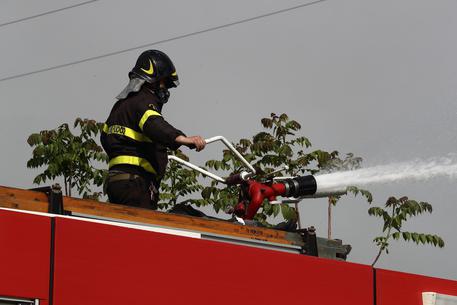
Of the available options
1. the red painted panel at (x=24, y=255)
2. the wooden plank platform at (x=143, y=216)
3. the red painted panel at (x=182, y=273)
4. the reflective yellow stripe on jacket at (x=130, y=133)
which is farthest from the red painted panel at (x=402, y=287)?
the red painted panel at (x=24, y=255)

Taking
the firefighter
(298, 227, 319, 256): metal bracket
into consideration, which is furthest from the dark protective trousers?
(298, 227, 319, 256): metal bracket

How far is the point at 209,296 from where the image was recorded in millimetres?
5852

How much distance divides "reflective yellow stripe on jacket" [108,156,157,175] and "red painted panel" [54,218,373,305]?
3.84 feet

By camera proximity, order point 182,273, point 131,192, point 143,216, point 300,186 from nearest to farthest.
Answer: point 182,273, point 143,216, point 131,192, point 300,186

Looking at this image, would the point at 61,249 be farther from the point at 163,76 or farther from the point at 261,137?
the point at 261,137

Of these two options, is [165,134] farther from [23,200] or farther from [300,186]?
[23,200]

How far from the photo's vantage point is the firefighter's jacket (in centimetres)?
700

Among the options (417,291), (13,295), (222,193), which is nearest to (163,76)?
(417,291)

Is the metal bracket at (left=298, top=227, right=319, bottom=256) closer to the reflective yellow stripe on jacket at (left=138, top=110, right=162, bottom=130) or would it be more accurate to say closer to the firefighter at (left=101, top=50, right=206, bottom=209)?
the firefighter at (left=101, top=50, right=206, bottom=209)

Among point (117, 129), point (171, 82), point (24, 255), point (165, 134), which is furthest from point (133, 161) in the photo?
point (24, 255)

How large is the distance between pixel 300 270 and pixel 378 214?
6253 millimetres

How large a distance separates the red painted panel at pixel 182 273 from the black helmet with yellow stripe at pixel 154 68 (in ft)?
5.21

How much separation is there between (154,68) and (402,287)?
6.78 ft

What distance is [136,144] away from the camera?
701 centimetres
